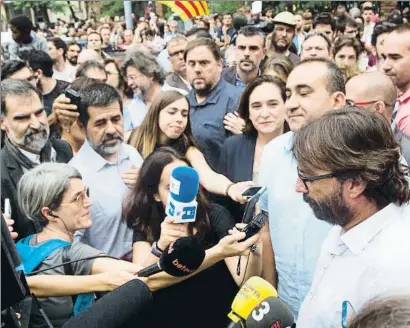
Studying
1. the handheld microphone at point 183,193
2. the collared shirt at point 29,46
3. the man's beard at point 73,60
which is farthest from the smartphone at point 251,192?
the man's beard at point 73,60

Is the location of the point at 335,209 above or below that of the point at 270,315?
above

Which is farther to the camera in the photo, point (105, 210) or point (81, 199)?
point (105, 210)

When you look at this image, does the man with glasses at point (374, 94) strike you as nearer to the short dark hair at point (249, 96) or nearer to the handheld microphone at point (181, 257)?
the short dark hair at point (249, 96)

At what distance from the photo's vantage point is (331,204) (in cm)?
172

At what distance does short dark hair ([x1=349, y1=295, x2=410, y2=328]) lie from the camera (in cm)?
96

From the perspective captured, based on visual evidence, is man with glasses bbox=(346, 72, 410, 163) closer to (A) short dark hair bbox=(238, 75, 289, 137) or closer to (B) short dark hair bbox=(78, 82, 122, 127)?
(A) short dark hair bbox=(238, 75, 289, 137)

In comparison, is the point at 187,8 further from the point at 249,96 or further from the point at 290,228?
the point at 290,228

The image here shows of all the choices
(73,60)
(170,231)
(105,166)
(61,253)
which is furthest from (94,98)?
(73,60)

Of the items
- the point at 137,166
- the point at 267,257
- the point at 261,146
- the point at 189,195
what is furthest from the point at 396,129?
the point at 189,195

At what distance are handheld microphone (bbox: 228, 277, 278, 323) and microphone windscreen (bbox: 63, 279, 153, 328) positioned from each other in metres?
0.26

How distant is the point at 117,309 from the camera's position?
1498 millimetres

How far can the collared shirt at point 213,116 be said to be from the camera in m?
3.73

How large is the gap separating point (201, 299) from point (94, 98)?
1292 mm

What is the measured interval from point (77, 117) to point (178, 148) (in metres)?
0.60
